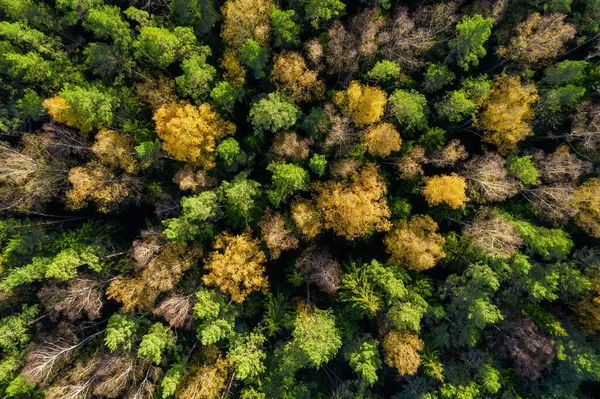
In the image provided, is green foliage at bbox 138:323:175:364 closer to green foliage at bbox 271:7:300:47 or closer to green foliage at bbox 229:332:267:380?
green foliage at bbox 229:332:267:380

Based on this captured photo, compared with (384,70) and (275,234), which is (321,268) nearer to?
(275,234)

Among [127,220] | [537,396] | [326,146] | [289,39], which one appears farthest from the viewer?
[127,220]

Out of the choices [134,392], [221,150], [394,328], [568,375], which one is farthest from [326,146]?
[568,375]

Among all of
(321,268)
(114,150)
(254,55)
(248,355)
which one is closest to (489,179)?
(321,268)

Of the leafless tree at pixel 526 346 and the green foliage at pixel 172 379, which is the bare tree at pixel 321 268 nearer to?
the green foliage at pixel 172 379

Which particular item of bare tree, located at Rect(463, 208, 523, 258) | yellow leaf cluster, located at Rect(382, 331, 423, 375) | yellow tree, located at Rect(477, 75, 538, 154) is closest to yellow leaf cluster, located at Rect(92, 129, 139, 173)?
yellow leaf cluster, located at Rect(382, 331, 423, 375)

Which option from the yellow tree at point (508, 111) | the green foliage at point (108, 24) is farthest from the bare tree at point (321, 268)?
the green foliage at point (108, 24)

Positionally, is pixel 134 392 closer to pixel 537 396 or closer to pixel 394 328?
Result: pixel 394 328
